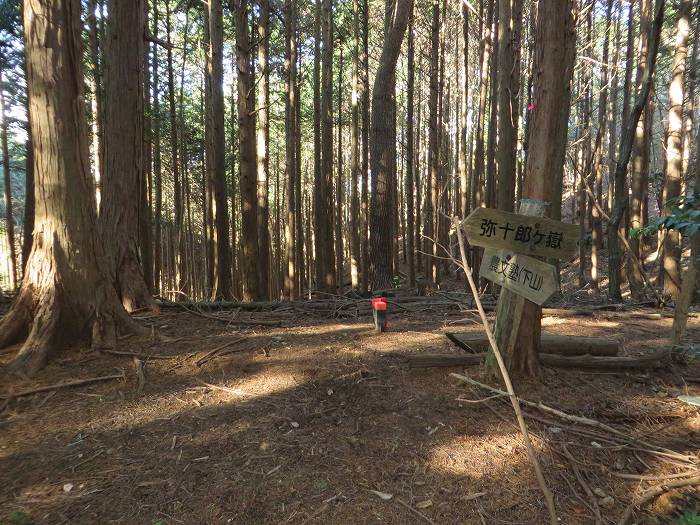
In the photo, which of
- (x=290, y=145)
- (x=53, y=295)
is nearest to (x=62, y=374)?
(x=53, y=295)

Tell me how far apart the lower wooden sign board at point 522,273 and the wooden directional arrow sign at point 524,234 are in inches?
3.2

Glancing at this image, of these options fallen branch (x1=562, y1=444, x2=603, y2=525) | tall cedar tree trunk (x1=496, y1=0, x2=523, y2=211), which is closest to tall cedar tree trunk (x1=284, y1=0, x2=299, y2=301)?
tall cedar tree trunk (x1=496, y1=0, x2=523, y2=211)

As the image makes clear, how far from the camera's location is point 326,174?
39.1 feet

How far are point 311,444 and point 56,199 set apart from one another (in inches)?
134

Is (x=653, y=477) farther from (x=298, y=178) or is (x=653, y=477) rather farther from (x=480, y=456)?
(x=298, y=178)

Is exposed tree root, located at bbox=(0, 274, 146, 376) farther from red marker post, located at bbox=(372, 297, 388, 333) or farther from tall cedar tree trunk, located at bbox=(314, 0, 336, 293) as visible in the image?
tall cedar tree trunk, located at bbox=(314, 0, 336, 293)

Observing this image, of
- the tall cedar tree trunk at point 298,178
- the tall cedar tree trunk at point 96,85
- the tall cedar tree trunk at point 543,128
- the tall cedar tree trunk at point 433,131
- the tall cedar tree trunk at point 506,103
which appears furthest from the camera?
the tall cedar tree trunk at point 298,178

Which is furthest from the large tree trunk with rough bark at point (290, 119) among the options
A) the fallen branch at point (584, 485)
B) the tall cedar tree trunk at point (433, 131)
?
the fallen branch at point (584, 485)

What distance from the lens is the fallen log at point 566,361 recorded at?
3674 millimetres

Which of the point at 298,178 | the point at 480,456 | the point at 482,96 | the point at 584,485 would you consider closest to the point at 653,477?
the point at 584,485

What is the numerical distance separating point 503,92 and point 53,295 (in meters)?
7.29

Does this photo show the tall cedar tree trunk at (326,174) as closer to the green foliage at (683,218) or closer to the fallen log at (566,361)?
the fallen log at (566,361)

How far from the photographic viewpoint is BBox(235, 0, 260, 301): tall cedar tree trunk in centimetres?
776

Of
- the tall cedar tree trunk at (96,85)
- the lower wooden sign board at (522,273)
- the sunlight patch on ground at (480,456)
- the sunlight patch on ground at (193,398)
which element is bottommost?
the sunlight patch on ground at (480,456)
